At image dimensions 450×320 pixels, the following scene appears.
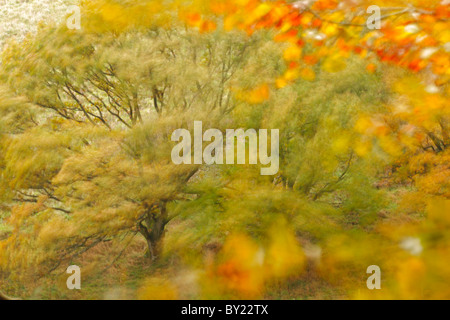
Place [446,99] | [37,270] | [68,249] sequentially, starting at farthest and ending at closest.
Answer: [37,270], [68,249], [446,99]

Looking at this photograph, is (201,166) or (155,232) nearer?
(201,166)

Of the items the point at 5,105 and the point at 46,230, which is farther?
the point at 5,105

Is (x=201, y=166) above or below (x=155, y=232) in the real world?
above

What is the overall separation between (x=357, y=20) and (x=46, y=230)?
4.25 metres

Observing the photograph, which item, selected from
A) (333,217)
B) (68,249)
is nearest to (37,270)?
(68,249)

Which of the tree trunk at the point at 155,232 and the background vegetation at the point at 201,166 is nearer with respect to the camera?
the background vegetation at the point at 201,166

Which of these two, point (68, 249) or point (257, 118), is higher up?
point (257, 118)

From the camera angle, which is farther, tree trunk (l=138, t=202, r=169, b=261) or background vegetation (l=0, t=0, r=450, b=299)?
tree trunk (l=138, t=202, r=169, b=261)

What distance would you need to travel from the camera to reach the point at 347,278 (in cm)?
618

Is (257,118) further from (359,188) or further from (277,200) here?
(359,188)

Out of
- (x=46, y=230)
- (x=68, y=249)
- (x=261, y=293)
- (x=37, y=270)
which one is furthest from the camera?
(x=261, y=293)

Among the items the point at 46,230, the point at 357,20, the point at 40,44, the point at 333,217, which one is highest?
the point at 40,44

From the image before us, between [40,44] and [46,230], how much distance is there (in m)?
2.87
